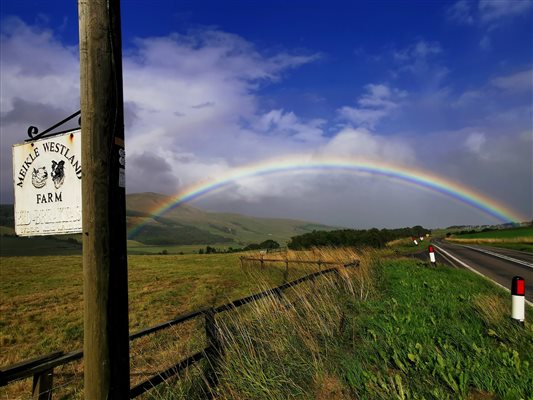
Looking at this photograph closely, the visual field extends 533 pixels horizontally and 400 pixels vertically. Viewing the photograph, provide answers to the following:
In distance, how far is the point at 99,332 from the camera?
1.87m

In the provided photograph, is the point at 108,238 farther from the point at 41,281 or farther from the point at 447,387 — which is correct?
the point at 41,281

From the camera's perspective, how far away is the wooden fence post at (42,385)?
2.44 metres

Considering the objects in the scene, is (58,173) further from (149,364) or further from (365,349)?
(365,349)

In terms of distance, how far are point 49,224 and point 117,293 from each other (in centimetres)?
74

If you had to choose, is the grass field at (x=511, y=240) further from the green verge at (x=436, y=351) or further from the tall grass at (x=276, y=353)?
the tall grass at (x=276, y=353)

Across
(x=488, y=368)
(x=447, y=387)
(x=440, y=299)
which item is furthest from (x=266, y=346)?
(x=440, y=299)

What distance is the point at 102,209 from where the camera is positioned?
1907 millimetres

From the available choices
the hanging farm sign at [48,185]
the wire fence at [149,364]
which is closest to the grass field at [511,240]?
the wire fence at [149,364]

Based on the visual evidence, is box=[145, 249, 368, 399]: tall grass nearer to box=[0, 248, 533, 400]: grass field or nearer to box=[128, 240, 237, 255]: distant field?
box=[0, 248, 533, 400]: grass field

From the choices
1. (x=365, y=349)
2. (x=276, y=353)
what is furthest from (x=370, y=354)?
(x=276, y=353)

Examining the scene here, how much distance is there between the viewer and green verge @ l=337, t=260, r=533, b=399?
2980 mm

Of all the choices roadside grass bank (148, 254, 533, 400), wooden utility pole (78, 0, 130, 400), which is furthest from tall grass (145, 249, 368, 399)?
wooden utility pole (78, 0, 130, 400)

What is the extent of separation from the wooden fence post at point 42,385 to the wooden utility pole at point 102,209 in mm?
868

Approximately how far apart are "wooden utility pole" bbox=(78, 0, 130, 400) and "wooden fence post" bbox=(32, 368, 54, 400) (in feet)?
2.85
